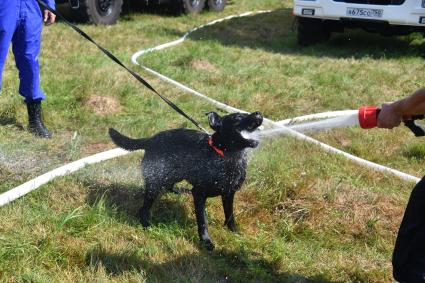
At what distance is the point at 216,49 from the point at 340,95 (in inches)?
93.2

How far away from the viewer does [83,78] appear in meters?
5.82

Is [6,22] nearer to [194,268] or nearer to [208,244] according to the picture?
[208,244]

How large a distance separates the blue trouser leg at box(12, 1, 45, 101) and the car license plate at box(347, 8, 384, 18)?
4841 mm

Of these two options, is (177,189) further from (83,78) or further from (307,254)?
(83,78)

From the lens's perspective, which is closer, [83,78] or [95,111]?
[95,111]

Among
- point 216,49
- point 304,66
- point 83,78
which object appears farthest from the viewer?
point 216,49

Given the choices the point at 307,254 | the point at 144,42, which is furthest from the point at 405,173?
the point at 144,42

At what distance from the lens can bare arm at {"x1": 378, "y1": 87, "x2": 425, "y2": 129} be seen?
2.08m

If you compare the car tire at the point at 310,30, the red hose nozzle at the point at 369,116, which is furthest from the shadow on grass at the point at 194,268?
the car tire at the point at 310,30

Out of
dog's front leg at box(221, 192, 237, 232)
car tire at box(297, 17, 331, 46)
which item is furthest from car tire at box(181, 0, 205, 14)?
dog's front leg at box(221, 192, 237, 232)

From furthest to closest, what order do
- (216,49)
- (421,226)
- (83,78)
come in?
1. (216,49)
2. (83,78)
3. (421,226)

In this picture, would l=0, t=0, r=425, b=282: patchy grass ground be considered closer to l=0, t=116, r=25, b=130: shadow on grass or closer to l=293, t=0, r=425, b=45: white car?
l=0, t=116, r=25, b=130: shadow on grass

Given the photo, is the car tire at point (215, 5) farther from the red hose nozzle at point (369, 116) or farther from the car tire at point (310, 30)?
the red hose nozzle at point (369, 116)

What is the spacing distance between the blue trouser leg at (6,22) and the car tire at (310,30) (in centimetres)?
513
